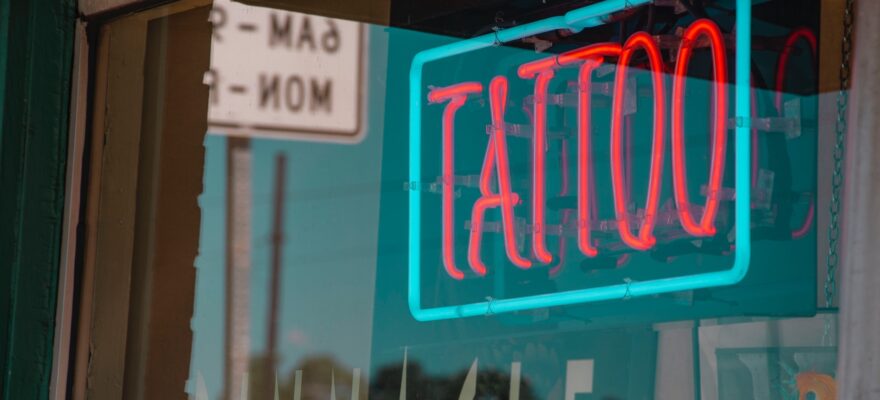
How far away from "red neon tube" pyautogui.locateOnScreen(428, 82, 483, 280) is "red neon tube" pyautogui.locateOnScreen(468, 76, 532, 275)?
0.05 meters

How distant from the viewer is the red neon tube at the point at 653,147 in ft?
8.20

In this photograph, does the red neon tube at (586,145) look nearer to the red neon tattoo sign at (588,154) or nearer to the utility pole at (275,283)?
the red neon tattoo sign at (588,154)

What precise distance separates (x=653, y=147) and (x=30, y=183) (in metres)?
1.77

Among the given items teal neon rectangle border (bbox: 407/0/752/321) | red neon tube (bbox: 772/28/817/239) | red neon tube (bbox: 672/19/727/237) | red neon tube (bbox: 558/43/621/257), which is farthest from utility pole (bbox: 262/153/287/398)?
red neon tube (bbox: 772/28/817/239)

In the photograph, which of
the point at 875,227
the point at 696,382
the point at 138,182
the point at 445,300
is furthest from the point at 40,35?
the point at 875,227

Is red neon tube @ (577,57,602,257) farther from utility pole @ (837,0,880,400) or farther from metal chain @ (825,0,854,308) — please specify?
utility pole @ (837,0,880,400)

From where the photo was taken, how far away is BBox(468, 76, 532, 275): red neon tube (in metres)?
2.77

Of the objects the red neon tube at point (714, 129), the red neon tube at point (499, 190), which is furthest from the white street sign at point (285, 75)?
the red neon tube at point (714, 129)

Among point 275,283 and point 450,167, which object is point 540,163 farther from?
point 275,283

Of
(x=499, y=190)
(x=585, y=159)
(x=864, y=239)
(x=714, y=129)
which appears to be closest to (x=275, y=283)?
(x=499, y=190)

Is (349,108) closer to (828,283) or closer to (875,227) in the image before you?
(828,283)

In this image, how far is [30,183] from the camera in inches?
136

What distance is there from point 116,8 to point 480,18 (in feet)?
3.49

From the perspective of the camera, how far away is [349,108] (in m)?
3.29
